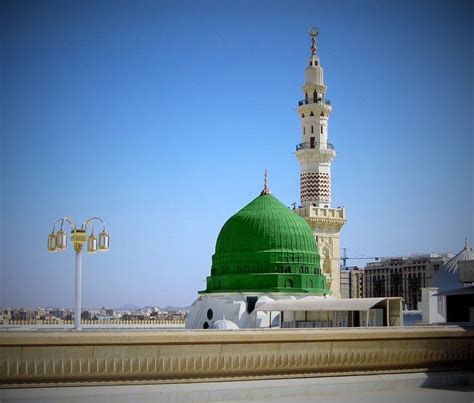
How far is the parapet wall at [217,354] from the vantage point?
13500 mm

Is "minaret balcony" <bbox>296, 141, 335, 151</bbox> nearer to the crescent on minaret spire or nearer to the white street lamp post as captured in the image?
the crescent on minaret spire

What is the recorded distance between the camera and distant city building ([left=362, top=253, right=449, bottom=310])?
82.1 meters

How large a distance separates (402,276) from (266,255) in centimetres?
5832

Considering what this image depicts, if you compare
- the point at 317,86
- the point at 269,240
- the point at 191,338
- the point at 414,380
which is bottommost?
the point at 414,380

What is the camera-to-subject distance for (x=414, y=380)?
16.7m

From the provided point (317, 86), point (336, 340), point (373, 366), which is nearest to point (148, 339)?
point (336, 340)

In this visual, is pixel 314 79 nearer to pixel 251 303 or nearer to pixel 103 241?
pixel 251 303

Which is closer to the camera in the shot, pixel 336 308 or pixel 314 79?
pixel 336 308

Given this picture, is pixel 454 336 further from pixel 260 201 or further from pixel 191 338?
pixel 260 201

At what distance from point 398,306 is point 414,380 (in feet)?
28.7

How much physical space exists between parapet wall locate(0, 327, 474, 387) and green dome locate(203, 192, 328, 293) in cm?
1482

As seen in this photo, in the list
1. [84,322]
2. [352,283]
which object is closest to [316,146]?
[84,322]

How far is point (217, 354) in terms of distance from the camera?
14859mm

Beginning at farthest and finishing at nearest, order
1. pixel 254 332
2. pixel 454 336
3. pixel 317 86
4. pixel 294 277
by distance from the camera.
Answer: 1. pixel 317 86
2. pixel 294 277
3. pixel 454 336
4. pixel 254 332
